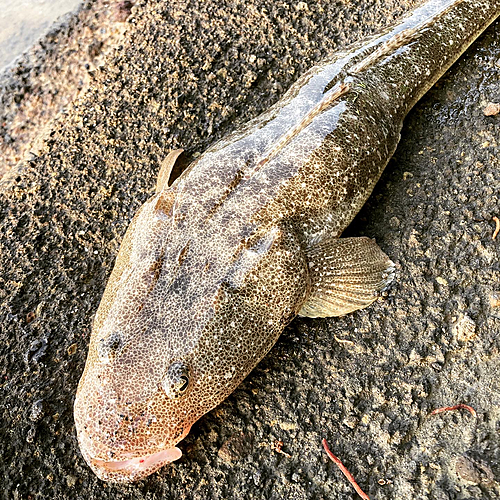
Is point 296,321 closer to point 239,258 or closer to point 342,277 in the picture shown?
point 342,277

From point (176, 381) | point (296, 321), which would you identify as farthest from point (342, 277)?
point (176, 381)

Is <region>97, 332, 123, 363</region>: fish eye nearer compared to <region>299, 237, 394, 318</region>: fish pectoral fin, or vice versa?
<region>97, 332, 123, 363</region>: fish eye

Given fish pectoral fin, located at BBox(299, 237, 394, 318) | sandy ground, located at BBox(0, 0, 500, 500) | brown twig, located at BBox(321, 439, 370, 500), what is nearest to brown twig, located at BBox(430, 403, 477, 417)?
sandy ground, located at BBox(0, 0, 500, 500)

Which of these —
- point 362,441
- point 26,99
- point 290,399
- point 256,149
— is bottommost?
point 362,441

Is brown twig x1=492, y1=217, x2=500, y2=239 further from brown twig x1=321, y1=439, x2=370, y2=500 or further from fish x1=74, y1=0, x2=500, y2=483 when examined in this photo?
brown twig x1=321, y1=439, x2=370, y2=500

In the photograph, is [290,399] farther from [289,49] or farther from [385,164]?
[289,49]

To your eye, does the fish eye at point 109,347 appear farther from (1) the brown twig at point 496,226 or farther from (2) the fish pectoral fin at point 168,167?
(1) the brown twig at point 496,226

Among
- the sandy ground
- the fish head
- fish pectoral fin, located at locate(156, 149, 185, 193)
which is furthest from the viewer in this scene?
fish pectoral fin, located at locate(156, 149, 185, 193)

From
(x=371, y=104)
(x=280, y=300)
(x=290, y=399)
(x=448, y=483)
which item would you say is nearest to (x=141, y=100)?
(x=371, y=104)
